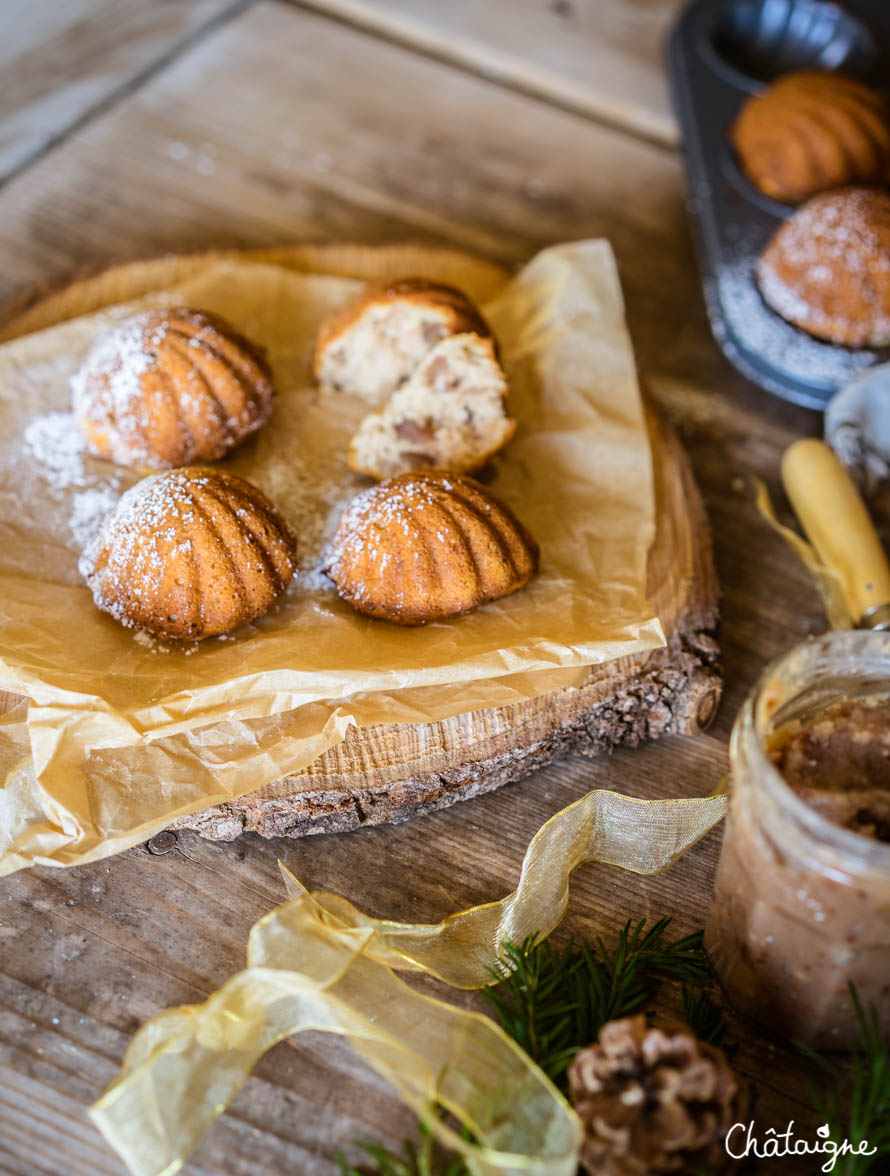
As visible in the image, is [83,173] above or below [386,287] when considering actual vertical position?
below

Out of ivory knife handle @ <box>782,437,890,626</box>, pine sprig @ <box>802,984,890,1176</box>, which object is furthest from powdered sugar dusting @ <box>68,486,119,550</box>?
pine sprig @ <box>802,984,890,1176</box>

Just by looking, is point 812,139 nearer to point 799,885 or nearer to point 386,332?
point 386,332

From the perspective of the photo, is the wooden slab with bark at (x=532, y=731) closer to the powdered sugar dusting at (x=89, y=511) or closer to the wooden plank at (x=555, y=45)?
the powdered sugar dusting at (x=89, y=511)

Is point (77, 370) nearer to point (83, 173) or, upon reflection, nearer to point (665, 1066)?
point (83, 173)

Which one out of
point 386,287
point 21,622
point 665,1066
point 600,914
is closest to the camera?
point 665,1066

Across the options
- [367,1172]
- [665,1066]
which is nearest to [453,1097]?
[367,1172]

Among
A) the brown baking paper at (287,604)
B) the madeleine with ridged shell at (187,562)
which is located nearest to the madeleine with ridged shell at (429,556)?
the brown baking paper at (287,604)
